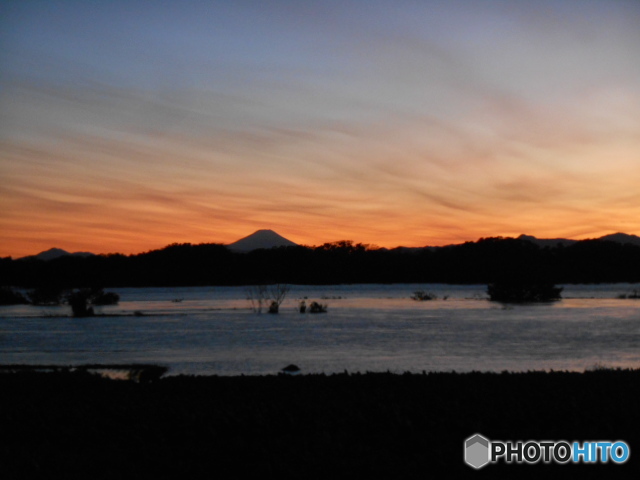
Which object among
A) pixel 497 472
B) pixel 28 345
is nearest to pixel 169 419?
pixel 497 472

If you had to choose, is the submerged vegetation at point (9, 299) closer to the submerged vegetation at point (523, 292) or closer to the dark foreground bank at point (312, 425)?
the submerged vegetation at point (523, 292)

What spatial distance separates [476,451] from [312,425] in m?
2.96

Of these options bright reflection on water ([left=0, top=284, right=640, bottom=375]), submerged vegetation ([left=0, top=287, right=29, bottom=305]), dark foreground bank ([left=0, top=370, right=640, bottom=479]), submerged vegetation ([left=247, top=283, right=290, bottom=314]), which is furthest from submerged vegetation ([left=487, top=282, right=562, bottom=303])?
dark foreground bank ([left=0, top=370, right=640, bottom=479])

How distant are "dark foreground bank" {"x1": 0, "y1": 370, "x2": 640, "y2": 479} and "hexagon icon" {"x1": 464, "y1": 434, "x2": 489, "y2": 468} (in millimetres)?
109

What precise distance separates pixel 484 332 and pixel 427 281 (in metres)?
142

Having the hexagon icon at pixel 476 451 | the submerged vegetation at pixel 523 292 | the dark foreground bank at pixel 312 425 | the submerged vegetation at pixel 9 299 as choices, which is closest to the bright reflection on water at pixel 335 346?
the dark foreground bank at pixel 312 425

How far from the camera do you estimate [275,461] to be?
8.72 meters

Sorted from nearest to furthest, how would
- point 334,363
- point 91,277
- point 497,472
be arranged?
point 497,472, point 334,363, point 91,277

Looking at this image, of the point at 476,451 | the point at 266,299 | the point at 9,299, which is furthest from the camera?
the point at 9,299

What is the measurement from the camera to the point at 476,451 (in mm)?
8922

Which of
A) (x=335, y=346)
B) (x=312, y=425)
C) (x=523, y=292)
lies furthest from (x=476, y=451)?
(x=523, y=292)

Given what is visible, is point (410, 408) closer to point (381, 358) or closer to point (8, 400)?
point (8, 400)

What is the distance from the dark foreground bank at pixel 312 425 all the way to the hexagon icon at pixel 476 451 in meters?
0.11

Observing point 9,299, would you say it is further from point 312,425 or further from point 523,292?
point 312,425
